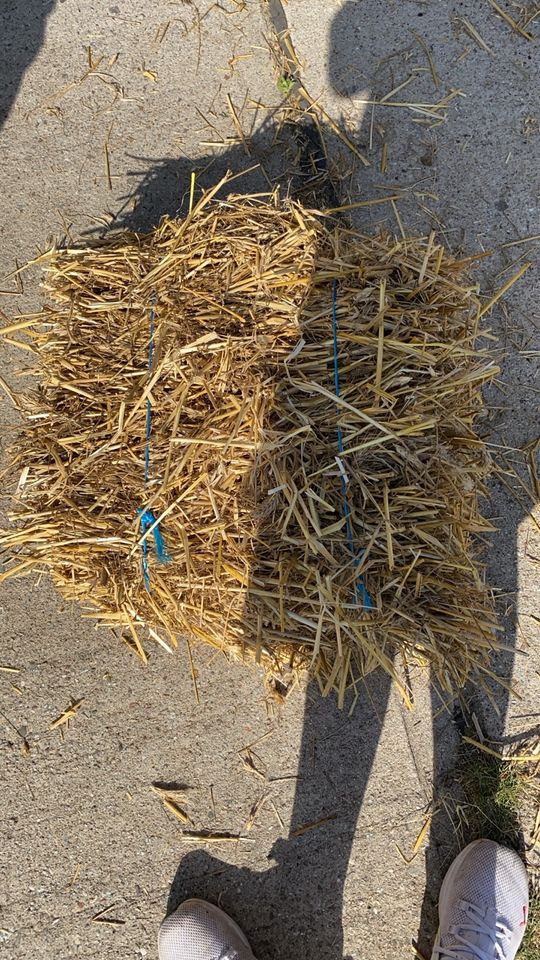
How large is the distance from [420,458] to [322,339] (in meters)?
0.45

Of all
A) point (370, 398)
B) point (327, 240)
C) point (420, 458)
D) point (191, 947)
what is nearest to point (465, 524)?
point (420, 458)

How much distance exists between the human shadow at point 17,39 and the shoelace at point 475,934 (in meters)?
3.44

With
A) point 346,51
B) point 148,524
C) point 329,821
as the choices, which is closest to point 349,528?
point 148,524

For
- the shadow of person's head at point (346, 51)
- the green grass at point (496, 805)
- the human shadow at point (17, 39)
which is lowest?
the green grass at point (496, 805)

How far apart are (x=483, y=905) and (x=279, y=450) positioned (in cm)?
175

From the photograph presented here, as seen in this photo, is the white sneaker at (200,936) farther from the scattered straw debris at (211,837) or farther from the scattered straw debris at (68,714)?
the scattered straw debris at (68,714)

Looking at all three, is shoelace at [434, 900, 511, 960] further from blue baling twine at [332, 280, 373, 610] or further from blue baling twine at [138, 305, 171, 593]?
blue baling twine at [138, 305, 171, 593]

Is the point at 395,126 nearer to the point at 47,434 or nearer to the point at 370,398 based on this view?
the point at 370,398

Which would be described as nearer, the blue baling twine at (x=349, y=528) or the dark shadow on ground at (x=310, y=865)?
the blue baling twine at (x=349, y=528)

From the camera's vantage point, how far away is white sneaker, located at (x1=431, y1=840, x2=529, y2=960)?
2053 millimetres

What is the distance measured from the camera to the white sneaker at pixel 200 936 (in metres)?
1.99

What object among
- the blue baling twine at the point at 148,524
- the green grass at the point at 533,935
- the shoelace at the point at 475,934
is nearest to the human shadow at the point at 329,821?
the shoelace at the point at 475,934

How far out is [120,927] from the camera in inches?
82.6

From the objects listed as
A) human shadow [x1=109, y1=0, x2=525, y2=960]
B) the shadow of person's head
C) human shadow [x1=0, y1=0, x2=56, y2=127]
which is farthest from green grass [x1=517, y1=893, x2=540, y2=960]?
human shadow [x1=0, y1=0, x2=56, y2=127]
